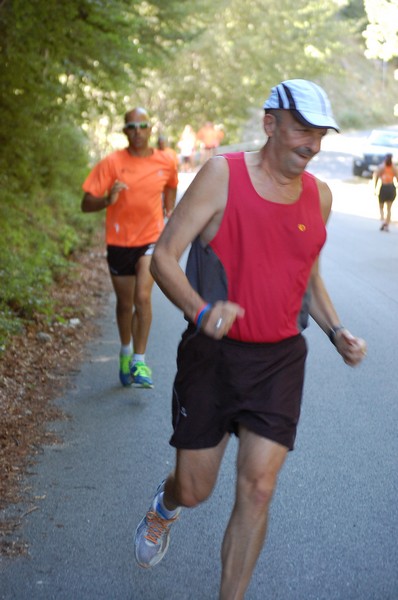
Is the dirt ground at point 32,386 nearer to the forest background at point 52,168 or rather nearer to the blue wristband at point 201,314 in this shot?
the forest background at point 52,168

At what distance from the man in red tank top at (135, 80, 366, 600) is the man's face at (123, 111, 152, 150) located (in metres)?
4.19

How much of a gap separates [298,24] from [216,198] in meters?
43.7

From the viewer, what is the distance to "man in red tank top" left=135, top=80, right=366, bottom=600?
3.95 metres

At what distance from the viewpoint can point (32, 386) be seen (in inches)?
331

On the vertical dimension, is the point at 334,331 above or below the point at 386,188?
above

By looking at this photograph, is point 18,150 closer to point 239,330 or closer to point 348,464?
point 348,464

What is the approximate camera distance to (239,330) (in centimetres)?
400

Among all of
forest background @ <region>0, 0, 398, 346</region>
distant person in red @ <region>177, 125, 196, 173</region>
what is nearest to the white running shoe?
forest background @ <region>0, 0, 398, 346</region>

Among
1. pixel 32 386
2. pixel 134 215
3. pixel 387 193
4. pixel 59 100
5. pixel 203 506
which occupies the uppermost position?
pixel 134 215

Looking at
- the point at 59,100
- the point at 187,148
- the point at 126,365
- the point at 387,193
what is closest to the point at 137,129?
the point at 126,365

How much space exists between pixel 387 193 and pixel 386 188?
0.26 meters

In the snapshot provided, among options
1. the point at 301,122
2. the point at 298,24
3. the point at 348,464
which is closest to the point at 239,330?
the point at 301,122

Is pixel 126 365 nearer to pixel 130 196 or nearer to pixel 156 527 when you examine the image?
pixel 130 196

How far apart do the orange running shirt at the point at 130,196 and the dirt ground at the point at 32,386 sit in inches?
52.5
